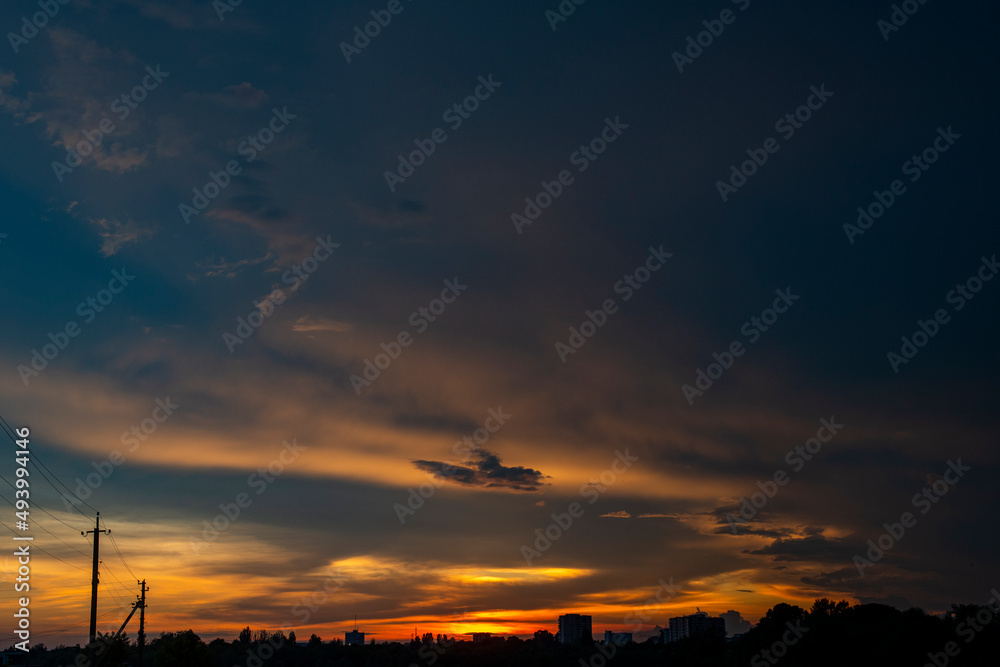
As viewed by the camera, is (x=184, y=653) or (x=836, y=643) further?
(x=184, y=653)

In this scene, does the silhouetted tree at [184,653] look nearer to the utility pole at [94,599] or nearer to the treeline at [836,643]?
the treeline at [836,643]

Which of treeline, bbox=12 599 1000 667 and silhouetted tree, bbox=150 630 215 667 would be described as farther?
silhouetted tree, bbox=150 630 215 667

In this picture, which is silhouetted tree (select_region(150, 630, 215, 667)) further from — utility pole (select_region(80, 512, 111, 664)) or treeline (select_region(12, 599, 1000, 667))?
utility pole (select_region(80, 512, 111, 664))

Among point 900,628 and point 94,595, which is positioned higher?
point 94,595

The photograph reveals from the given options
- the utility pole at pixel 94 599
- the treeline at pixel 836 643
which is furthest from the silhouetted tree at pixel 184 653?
the utility pole at pixel 94 599

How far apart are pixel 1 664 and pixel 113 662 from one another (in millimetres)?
→ 17831

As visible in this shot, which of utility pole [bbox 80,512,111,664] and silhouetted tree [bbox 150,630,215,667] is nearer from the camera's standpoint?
utility pole [bbox 80,512,111,664]

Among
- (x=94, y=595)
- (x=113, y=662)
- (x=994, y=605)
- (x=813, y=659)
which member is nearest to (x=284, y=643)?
(x=113, y=662)

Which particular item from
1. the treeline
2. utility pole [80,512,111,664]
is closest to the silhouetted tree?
the treeline

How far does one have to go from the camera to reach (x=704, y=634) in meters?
81.2

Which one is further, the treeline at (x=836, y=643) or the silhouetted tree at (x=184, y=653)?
the silhouetted tree at (x=184, y=653)

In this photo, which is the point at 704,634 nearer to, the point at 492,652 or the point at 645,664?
the point at 645,664

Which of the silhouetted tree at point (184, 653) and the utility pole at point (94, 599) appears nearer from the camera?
the utility pole at point (94, 599)

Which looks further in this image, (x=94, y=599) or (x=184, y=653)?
(x=184, y=653)
